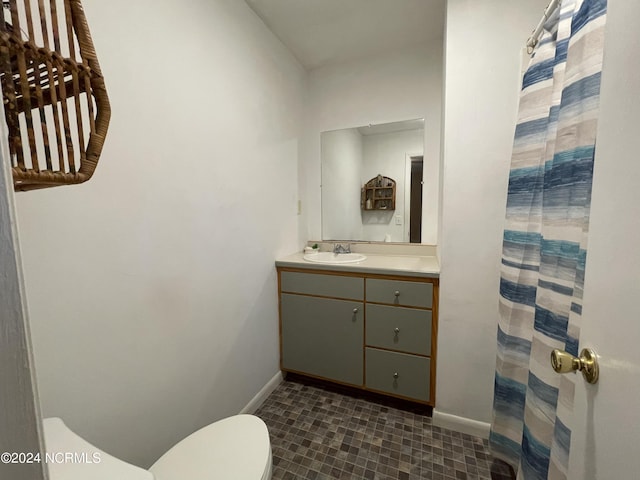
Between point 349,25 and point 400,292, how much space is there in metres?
1.70

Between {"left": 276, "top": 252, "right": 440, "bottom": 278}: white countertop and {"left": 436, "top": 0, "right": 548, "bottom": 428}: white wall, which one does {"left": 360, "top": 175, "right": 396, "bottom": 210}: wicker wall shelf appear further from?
{"left": 436, "top": 0, "right": 548, "bottom": 428}: white wall

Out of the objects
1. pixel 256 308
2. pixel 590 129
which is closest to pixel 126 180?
pixel 256 308

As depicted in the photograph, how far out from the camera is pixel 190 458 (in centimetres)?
87

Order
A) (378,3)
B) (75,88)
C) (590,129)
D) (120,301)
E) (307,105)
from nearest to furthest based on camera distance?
1. (75,88)
2. (590,129)
3. (120,301)
4. (378,3)
5. (307,105)

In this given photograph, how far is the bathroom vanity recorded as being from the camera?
1.55 m

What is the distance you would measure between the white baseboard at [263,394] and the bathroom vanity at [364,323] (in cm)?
9

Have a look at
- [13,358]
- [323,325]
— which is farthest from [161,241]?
[323,325]

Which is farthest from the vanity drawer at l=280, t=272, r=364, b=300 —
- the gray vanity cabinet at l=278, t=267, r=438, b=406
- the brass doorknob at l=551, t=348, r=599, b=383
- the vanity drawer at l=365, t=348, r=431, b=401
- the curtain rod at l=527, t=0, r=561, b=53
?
the curtain rod at l=527, t=0, r=561, b=53

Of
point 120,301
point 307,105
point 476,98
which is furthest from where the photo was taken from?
point 307,105

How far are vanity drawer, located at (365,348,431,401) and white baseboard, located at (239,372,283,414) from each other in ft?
2.08

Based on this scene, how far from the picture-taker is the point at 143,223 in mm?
1023

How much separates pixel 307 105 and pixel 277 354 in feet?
6.54

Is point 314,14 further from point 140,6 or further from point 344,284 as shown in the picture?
point 344,284

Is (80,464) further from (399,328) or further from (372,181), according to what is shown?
(372,181)
